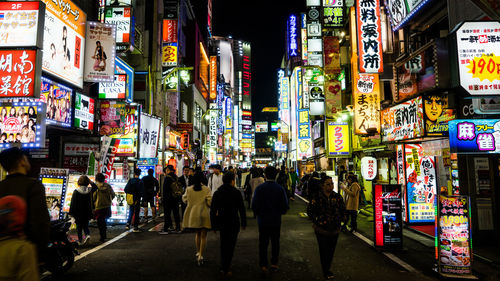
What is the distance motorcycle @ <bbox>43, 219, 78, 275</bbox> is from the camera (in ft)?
19.6

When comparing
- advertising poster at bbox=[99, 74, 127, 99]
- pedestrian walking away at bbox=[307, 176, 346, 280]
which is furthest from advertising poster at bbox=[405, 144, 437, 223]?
advertising poster at bbox=[99, 74, 127, 99]

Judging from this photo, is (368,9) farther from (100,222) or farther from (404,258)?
(100,222)

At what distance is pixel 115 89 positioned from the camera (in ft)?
52.2

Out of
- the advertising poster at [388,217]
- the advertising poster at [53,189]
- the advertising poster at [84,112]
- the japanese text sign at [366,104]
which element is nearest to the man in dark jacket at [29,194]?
the advertising poster at [53,189]

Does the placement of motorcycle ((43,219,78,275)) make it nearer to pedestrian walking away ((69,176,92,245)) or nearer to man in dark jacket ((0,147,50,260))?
pedestrian walking away ((69,176,92,245))

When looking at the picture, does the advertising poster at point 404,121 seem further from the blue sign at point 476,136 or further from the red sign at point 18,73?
the red sign at point 18,73

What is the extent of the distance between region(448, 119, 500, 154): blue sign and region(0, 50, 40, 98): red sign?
419 inches

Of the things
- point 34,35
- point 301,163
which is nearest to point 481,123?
point 34,35

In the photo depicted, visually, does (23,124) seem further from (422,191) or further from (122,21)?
(422,191)

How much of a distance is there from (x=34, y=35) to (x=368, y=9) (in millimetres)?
11709

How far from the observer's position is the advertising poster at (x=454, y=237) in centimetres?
609

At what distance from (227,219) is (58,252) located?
3057 millimetres

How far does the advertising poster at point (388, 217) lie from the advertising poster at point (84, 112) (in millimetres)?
11018

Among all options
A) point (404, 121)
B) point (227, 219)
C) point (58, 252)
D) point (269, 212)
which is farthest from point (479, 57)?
point (58, 252)
